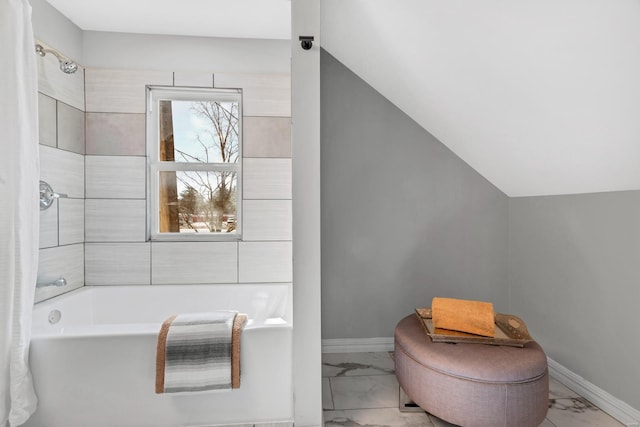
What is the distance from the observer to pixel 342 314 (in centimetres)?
261

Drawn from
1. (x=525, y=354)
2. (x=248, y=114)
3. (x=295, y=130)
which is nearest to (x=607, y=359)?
(x=525, y=354)

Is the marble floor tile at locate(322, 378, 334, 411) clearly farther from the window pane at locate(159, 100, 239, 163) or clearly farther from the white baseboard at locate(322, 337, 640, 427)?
the window pane at locate(159, 100, 239, 163)

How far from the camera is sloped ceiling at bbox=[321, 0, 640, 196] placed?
1198 millimetres

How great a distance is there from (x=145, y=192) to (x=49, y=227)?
61 centimetres

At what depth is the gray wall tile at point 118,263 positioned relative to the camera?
2.45m

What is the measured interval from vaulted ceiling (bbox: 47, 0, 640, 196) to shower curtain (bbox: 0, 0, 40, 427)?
2.32 ft

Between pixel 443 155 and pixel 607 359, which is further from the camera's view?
pixel 443 155

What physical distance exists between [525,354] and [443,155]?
1560 mm

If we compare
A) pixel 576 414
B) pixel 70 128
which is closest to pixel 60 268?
pixel 70 128

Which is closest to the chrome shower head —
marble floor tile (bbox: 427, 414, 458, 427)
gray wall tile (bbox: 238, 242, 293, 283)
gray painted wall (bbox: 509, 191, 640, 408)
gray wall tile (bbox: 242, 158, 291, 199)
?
gray wall tile (bbox: 242, 158, 291, 199)

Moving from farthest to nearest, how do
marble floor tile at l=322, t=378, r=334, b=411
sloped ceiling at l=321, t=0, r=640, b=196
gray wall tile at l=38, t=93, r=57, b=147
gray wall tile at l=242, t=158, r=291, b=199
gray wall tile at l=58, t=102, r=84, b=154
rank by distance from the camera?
gray wall tile at l=242, t=158, r=291, b=199, gray wall tile at l=58, t=102, r=84, b=154, gray wall tile at l=38, t=93, r=57, b=147, marble floor tile at l=322, t=378, r=334, b=411, sloped ceiling at l=321, t=0, r=640, b=196

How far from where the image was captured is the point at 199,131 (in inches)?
102

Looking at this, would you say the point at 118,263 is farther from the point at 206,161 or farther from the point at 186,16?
the point at 186,16

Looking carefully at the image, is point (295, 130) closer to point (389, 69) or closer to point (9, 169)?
point (389, 69)
